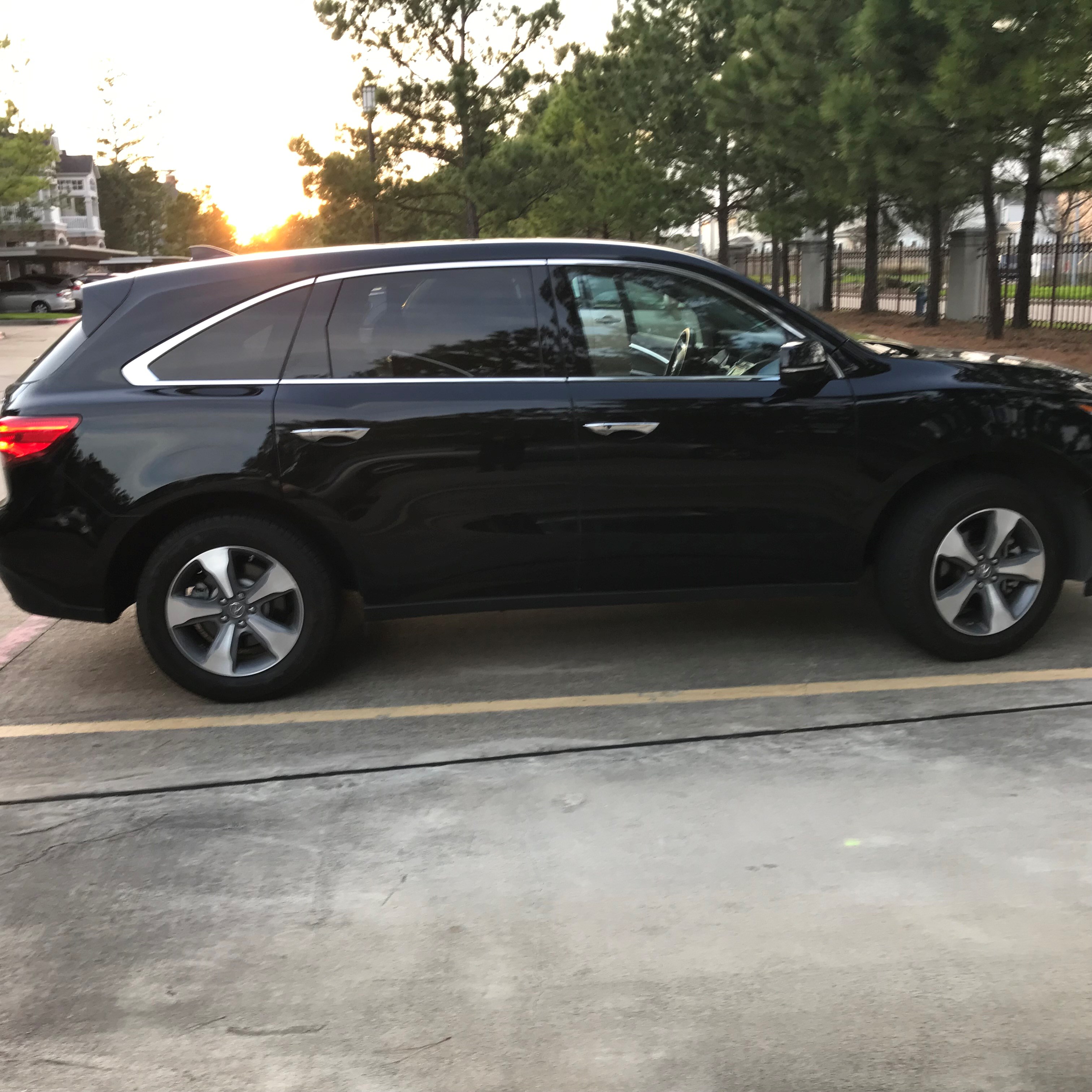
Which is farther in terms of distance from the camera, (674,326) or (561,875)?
(674,326)

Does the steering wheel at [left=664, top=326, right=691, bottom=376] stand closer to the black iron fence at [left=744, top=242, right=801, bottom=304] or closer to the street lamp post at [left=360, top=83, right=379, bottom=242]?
the street lamp post at [left=360, top=83, right=379, bottom=242]

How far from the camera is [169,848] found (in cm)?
388

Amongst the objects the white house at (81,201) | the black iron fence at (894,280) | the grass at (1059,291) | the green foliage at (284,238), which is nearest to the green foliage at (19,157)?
the black iron fence at (894,280)

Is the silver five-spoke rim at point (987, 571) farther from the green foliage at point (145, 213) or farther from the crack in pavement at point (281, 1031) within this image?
the green foliage at point (145, 213)

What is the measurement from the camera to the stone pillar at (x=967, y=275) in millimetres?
29438

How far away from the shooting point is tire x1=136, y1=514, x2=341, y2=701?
16.2 feet

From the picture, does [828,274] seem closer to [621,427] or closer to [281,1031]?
[621,427]

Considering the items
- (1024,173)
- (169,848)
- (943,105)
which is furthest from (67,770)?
(1024,173)

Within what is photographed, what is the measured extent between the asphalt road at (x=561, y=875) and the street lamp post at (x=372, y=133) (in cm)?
3066

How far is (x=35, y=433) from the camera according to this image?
488cm

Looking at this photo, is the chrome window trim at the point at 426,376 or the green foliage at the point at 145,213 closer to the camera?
the chrome window trim at the point at 426,376

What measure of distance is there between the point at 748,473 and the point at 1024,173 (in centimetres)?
2313

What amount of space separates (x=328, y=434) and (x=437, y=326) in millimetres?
613

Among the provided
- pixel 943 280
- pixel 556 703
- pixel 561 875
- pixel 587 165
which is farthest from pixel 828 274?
pixel 561 875
